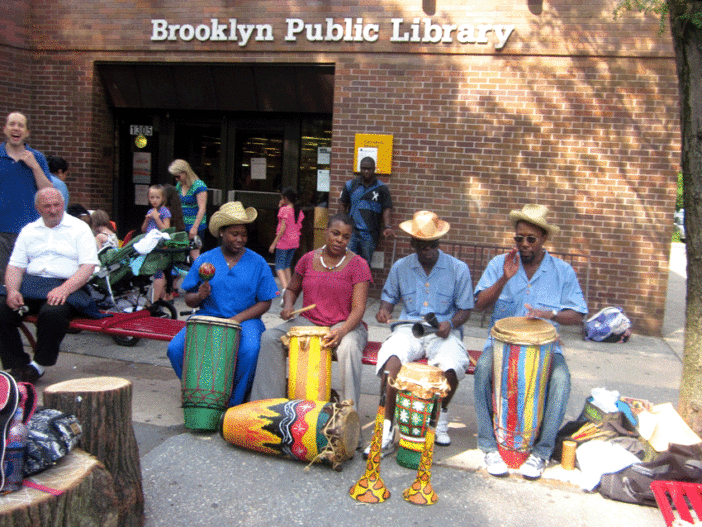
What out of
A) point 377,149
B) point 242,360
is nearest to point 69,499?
point 242,360

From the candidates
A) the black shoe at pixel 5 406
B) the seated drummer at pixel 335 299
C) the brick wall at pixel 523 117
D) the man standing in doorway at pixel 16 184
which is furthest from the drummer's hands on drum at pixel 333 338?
the brick wall at pixel 523 117

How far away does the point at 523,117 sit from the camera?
7.57 meters

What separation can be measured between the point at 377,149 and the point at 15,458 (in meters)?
6.35

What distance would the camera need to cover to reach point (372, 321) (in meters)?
7.30

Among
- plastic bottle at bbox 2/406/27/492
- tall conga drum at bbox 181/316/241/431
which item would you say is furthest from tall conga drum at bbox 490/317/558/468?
plastic bottle at bbox 2/406/27/492

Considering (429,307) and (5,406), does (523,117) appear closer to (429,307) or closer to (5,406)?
(429,307)

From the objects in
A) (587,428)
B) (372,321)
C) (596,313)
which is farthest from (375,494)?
(596,313)

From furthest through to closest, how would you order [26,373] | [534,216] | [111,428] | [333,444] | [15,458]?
1. [26,373]
2. [534,216]
3. [333,444]
4. [111,428]
5. [15,458]

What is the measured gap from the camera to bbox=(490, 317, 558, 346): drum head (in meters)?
3.42

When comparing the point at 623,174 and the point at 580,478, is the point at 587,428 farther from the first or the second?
the point at 623,174

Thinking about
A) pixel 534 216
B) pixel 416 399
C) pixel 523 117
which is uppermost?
pixel 523 117

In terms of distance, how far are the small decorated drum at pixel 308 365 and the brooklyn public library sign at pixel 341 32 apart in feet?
17.2

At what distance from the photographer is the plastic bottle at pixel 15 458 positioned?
2256 mm

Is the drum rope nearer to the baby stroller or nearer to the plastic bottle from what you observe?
the plastic bottle
